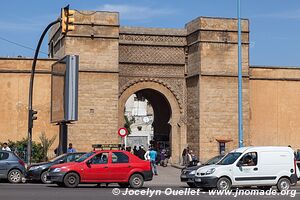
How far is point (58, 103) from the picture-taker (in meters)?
31.6

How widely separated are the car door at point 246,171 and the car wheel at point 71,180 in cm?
552

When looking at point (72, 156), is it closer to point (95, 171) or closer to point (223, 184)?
point (95, 171)

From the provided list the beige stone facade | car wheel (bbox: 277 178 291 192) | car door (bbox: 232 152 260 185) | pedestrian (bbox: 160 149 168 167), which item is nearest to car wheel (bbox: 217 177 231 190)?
car door (bbox: 232 152 260 185)

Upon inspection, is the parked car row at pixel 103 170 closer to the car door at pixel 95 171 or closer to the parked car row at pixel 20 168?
the car door at pixel 95 171

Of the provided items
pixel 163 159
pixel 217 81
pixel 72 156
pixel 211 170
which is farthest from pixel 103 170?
pixel 217 81

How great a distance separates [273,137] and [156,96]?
27.7ft

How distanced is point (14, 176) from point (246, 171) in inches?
367

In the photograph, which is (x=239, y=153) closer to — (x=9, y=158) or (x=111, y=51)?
(x=9, y=158)

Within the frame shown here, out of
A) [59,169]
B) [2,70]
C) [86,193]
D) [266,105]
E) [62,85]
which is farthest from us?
[266,105]

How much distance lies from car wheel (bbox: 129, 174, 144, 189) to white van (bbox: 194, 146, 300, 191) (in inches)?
78.1

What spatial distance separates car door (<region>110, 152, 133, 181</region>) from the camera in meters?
23.5

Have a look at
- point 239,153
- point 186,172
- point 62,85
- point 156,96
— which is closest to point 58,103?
point 62,85

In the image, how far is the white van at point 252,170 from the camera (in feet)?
75.7

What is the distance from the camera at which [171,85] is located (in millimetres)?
41625
